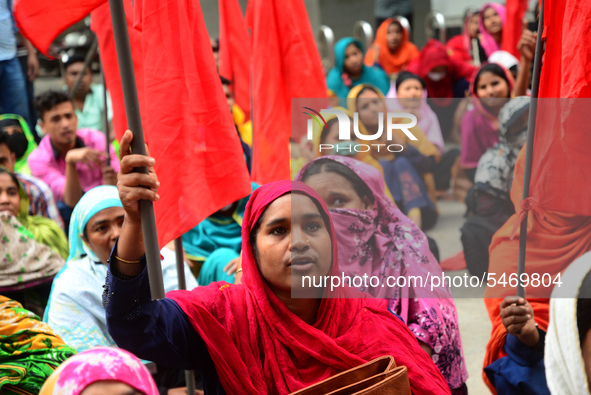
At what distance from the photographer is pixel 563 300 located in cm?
187

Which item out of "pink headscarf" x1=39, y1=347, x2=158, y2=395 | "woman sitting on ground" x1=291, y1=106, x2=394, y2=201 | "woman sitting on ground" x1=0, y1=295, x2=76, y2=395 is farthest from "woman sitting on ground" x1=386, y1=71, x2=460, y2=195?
"woman sitting on ground" x1=0, y1=295, x2=76, y2=395

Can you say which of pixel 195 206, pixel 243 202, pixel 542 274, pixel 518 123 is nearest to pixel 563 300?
pixel 542 274

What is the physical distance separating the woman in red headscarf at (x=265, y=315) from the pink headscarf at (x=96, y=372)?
229 mm

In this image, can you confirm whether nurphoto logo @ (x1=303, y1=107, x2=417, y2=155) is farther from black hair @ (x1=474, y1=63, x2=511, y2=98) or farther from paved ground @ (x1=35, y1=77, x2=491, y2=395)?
black hair @ (x1=474, y1=63, x2=511, y2=98)

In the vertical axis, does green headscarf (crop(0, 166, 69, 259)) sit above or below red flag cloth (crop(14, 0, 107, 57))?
below

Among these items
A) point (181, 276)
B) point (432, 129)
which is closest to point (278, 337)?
point (181, 276)

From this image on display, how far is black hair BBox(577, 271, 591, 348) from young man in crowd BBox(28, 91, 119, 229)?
2.72 m

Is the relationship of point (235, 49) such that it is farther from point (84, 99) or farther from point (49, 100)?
point (84, 99)

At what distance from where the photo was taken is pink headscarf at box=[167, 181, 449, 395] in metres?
1.56

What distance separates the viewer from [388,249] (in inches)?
81.7

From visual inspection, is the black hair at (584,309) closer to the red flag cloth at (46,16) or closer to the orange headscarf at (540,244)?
the orange headscarf at (540,244)

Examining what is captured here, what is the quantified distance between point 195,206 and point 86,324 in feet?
2.47

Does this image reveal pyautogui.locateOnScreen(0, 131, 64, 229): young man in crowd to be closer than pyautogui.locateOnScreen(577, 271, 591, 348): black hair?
No

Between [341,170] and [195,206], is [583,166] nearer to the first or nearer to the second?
[341,170]
